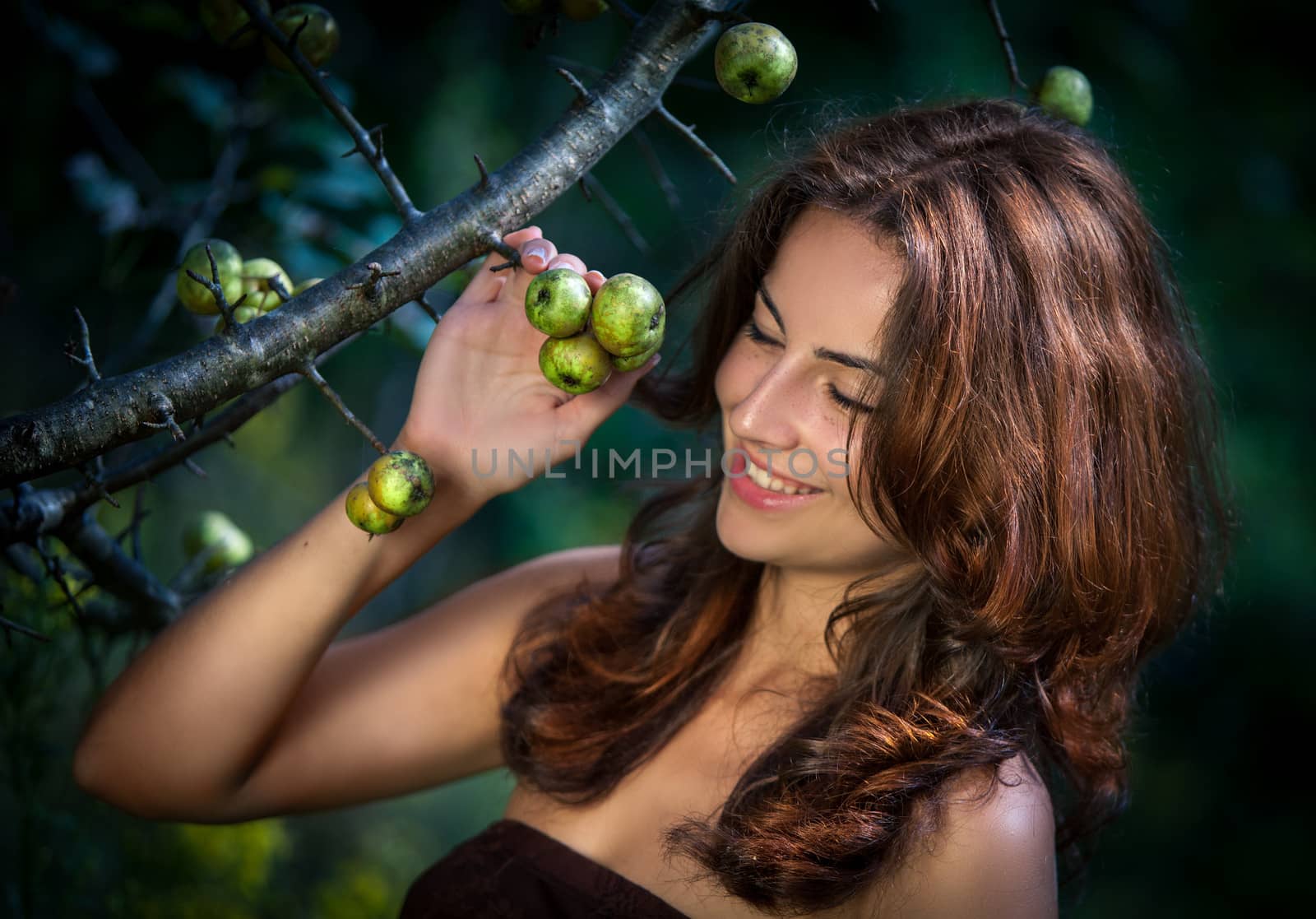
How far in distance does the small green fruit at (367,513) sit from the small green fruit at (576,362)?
22cm

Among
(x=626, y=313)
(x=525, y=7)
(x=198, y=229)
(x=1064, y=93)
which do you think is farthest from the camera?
(x=198, y=229)

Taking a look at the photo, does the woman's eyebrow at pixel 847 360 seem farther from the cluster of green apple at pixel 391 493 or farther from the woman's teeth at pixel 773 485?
the cluster of green apple at pixel 391 493

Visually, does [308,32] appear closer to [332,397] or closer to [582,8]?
[582,8]

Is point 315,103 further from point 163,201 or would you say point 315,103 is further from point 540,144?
point 540,144

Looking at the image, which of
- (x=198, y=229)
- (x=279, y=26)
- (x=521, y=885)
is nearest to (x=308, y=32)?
(x=279, y=26)

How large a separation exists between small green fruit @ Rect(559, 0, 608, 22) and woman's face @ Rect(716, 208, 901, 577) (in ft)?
1.34

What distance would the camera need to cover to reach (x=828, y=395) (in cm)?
129

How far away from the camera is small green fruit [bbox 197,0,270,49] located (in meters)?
1.12

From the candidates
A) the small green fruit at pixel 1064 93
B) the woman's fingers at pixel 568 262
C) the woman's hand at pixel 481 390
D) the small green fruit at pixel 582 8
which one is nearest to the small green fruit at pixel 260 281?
the woman's hand at pixel 481 390

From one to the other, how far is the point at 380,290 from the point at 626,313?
0.76ft

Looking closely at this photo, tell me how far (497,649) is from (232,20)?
1014mm

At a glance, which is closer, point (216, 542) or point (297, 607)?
point (297, 607)

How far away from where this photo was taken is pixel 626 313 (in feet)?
3.25

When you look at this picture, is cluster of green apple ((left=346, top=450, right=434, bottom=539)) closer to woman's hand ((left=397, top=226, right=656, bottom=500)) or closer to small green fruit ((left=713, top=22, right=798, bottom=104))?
woman's hand ((left=397, top=226, right=656, bottom=500))
